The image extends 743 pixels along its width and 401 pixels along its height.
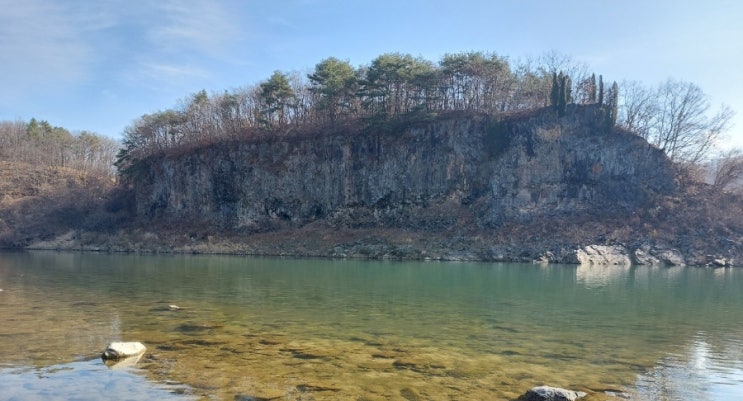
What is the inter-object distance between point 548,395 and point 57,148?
405ft

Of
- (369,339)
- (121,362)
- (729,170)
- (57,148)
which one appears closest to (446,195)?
(729,170)

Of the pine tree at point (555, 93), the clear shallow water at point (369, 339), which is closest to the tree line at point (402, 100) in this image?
the pine tree at point (555, 93)

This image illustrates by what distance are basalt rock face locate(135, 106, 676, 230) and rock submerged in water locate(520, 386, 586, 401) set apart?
51955 mm

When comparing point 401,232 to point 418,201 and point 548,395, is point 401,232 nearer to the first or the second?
point 418,201

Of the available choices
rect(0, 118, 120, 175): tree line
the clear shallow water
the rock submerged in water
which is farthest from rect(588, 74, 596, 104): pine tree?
rect(0, 118, 120, 175): tree line

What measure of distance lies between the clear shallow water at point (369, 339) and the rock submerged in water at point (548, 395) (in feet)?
1.47

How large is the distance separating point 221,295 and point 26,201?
249 feet

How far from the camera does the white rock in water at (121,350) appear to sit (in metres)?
11.8

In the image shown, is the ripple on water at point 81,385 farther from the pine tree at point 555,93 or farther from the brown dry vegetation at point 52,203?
the brown dry vegetation at point 52,203

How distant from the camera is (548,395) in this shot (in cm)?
907

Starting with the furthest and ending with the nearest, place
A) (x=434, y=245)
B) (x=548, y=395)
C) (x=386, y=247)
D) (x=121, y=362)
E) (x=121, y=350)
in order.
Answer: (x=386, y=247), (x=434, y=245), (x=121, y=350), (x=121, y=362), (x=548, y=395)

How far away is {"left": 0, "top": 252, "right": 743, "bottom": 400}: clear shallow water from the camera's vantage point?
10.2m

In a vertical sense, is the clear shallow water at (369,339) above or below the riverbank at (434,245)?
below

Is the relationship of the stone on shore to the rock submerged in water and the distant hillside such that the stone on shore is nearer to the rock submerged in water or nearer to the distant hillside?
the distant hillside
